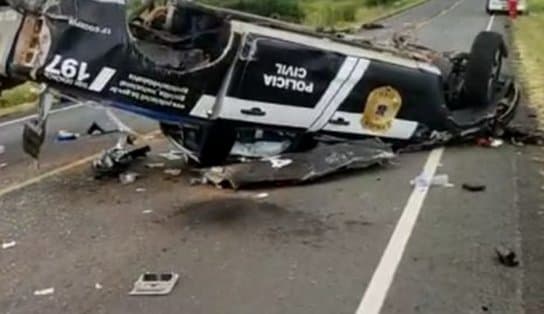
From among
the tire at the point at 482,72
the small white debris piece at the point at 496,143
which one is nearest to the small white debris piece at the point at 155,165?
the tire at the point at 482,72

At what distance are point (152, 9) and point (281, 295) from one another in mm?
4504

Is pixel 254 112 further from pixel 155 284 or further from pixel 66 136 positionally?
pixel 66 136

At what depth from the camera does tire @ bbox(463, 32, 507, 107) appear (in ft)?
33.6

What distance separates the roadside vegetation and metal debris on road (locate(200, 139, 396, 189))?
357cm

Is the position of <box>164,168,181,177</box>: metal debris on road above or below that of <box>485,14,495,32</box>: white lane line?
above

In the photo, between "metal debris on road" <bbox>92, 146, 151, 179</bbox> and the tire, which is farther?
the tire

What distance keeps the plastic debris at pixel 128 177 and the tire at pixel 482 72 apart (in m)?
3.78

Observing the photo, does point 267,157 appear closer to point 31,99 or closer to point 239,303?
point 239,303

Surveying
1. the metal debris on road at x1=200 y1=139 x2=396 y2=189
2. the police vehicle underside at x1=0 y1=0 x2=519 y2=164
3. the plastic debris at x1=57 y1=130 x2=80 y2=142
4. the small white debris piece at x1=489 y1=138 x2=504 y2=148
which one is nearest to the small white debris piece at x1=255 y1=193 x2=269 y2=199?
the metal debris on road at x1=200 y1=139 x2=396 y2=189

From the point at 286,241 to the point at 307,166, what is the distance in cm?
204

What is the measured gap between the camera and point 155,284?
5547 mm

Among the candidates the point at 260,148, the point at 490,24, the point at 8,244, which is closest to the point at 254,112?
the point at 260,148

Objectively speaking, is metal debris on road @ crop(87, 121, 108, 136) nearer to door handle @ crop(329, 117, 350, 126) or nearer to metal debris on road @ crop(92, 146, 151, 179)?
metal debris on road @ crop(92, 146, 151, 179)

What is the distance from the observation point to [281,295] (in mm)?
5316
